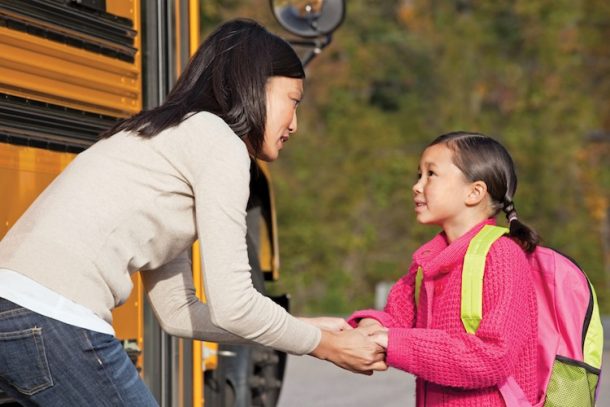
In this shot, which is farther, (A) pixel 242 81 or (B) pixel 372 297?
(B) pixel 372 297

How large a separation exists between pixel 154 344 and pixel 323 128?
17.9 metres

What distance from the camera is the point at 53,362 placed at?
109 inches

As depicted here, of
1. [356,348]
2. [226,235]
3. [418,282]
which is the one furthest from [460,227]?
[226,235]

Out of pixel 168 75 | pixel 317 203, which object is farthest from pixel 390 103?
pixel 168 75

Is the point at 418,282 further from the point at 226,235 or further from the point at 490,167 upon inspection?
the point at 226,235

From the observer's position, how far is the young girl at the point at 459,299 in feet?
10.7

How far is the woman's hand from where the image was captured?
3.33 meters

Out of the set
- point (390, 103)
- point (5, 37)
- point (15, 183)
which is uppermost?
point (390, 103)

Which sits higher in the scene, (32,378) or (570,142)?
(570,142)

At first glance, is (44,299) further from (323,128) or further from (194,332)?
(323,128)

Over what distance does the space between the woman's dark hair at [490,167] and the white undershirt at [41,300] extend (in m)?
1.19

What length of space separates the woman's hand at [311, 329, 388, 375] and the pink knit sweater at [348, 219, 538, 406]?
4 centimetres

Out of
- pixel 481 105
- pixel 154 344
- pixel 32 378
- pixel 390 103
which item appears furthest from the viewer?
pixel 390 103

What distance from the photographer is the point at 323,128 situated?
880 inches
